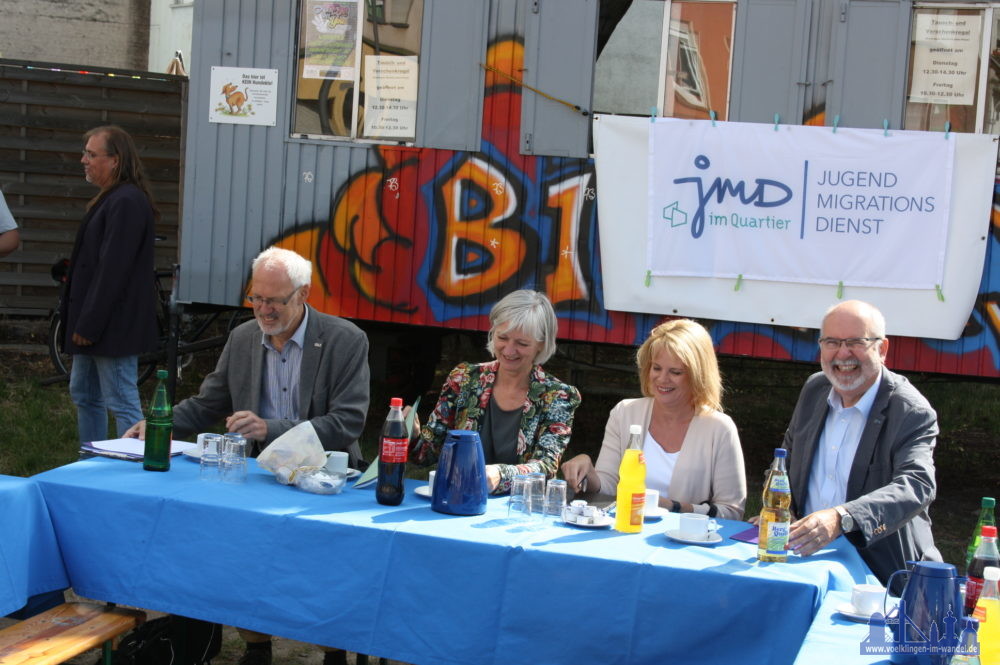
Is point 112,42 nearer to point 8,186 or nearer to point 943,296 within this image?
point 8,186

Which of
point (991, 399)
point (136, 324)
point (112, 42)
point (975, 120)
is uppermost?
point (112, 42)

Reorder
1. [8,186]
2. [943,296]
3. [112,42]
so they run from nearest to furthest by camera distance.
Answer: [943,296] → [8,186] → [112,42]

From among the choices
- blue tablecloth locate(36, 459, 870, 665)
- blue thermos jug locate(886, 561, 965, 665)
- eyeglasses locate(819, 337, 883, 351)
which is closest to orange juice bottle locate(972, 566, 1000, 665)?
blue thermos jug locate(886, 561, 965, 665)

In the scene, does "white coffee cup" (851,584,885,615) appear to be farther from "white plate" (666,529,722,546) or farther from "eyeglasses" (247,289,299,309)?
"eyeglasses" (247,289,299,309)

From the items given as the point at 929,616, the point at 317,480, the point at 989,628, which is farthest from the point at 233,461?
the point at 989,628

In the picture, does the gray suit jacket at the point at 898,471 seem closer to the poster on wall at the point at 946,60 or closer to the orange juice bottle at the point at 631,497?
the orange juice bottle at the point at 631,497

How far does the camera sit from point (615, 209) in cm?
683

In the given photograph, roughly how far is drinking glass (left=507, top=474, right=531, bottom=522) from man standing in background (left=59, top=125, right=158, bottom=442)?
2886 millimetres

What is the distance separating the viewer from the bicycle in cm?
835

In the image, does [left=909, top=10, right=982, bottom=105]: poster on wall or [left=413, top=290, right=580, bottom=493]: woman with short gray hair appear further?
[left=909, top=10, right=982, bottom=105]: poster on wall

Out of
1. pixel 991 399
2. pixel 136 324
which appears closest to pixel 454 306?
pixel 136 324

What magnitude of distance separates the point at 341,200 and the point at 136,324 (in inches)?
82.0

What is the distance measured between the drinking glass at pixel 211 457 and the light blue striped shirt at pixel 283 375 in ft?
2.14


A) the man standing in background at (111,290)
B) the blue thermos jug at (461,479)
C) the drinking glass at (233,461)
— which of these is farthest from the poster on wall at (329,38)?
the blue thermos jug at (461,479)
